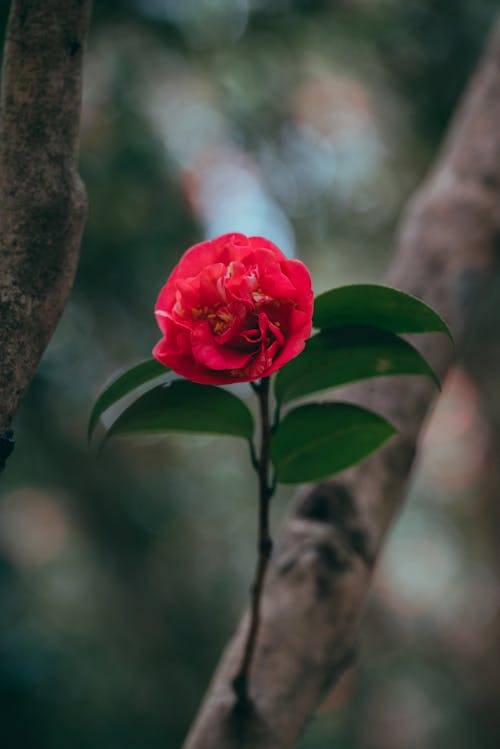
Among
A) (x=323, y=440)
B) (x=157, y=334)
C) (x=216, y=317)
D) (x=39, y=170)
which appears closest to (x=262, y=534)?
(x=323, y=440)

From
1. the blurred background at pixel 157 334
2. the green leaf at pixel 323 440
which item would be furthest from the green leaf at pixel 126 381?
the blurred background at pixel 157 334

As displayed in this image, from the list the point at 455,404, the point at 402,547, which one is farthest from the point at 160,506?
the point at 402,547

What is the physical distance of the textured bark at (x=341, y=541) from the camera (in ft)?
2.40

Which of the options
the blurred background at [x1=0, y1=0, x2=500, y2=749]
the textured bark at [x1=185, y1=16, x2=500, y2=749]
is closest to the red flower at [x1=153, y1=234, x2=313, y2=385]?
the textured bark at [x1=185, y1=16, x2=500, y2=749]

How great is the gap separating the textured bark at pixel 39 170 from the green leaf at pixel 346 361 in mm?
199

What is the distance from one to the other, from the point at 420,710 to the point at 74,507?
2.48 m

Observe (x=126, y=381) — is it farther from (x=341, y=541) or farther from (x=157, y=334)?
(x=157, y=334)

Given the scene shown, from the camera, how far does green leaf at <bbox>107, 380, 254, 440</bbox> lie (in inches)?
23.6

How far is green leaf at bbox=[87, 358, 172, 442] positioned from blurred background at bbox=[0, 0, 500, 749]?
1541mm

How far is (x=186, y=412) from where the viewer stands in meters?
0.61

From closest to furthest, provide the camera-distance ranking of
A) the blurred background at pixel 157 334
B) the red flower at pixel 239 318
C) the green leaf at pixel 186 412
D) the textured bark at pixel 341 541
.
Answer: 1. the red flower at pixel 239 318
2. the green leaf at pixel 186 412
3. the textured bark at pixel 341 541
4. the blurred background at pixel 157 334

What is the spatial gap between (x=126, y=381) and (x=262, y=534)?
174 millimetres

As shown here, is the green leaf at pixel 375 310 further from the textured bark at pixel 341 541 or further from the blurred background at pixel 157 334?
the blurred background at pixel 157 334

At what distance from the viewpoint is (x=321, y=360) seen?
0.61 m
